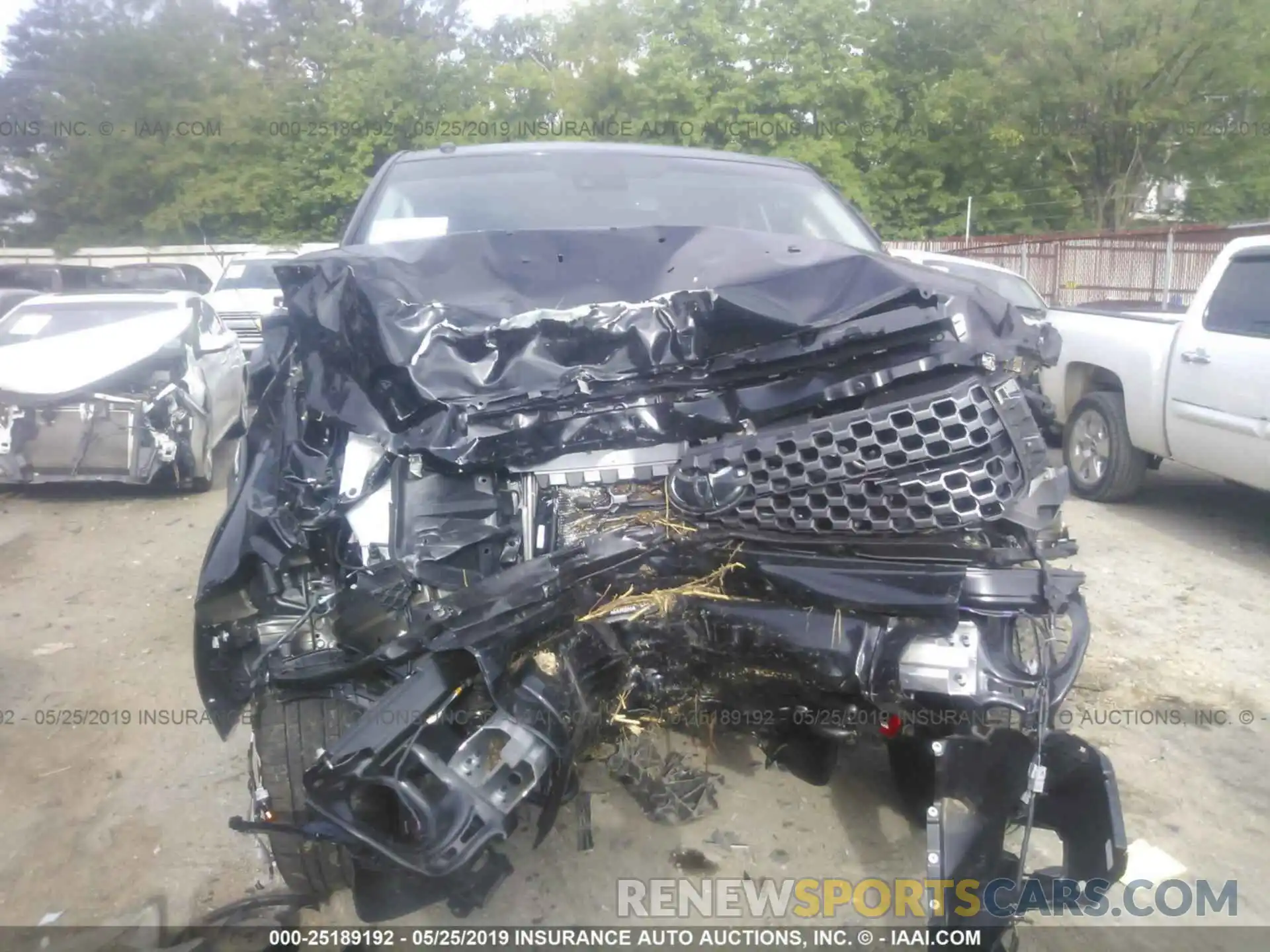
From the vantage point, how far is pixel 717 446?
231 centimetres

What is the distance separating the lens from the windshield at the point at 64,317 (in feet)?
24.4

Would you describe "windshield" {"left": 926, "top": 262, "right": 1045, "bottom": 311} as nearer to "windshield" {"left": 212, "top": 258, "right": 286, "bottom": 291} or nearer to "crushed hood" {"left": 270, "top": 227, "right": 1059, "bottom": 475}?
"crushed hood" {"left": 270, "top": 227, "right": 1059, "bottom": 475}

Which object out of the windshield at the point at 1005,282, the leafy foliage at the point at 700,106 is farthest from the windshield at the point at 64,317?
the leafy foliage at the point at 700,106

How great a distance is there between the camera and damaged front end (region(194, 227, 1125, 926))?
217 cm

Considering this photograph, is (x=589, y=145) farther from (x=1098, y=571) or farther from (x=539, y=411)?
(x=1098, y=571)

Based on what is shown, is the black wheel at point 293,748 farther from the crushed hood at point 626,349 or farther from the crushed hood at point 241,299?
the crushed hood at point 241,299

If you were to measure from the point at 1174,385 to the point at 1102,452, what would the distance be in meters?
0.90

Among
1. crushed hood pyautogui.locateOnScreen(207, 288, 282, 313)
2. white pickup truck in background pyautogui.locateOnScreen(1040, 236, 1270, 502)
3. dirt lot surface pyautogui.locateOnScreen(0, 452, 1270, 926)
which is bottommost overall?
dirt lot surface pyautogui.locateOnScreen(0, 452, 1270, 926)

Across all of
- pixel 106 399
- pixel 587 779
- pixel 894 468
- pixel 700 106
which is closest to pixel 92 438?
pixel 106 399

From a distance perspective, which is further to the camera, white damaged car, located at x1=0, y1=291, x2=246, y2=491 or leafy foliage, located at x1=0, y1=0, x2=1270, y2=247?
leafy foliage, located at x1=0, y1=0, x2=1270, y2=247

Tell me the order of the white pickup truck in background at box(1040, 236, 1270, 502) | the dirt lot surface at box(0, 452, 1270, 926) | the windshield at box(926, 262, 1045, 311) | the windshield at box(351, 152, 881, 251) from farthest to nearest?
the windshield at box(926, 262, 1045, 311) → the white pickup truck in background at box(1040, 236, 1270, 502) → the windshield at box(351, 152, 881, 251) → the dirt lot surface at box(0, 452, 1270, 926)

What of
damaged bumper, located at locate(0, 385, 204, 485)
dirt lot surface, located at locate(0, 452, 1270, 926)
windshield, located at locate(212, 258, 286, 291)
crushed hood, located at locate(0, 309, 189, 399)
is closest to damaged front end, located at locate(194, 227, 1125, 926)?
dirt lot surface, located at locate(0, 452, 1270, 926)

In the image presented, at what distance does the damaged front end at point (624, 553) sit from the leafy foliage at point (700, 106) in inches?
744

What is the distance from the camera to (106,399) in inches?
270
